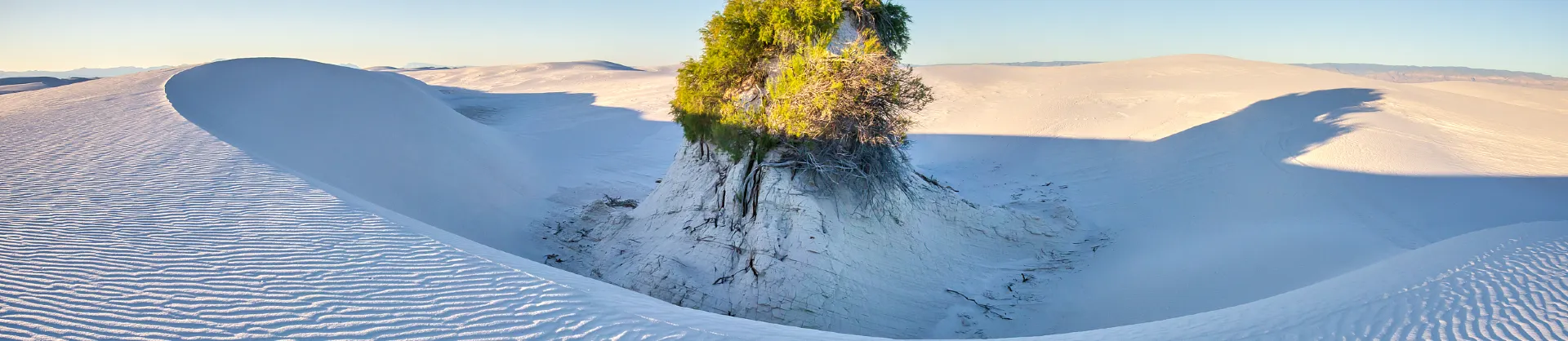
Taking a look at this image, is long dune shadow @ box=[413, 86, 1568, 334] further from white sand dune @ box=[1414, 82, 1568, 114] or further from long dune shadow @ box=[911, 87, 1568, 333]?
white sand dune @ box=[1414, 82, 1568, 114]

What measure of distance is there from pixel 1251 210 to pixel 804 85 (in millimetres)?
5728

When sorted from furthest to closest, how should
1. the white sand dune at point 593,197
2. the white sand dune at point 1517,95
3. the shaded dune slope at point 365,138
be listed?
1. the white sand dune at point 1517,95
2. the shaded dune slope at point 365,138
3. the white sand dune at point 593,197

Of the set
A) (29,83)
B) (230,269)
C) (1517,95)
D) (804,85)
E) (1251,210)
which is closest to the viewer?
(230,269)

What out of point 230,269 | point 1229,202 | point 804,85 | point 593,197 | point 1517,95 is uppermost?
point 804,85

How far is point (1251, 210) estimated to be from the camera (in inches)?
313

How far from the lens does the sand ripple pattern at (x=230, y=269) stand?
3121mm

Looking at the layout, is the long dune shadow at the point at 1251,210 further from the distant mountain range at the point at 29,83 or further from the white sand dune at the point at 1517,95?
the distant mountain range at the point at 29,83

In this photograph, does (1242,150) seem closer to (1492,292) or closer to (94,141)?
(1492,292)

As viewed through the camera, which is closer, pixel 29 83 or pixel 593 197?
pixel 593 197

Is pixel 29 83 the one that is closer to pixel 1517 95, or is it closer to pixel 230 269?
pixel 230 269

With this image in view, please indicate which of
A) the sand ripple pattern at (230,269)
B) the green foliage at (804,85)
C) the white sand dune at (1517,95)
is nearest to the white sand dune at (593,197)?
the sand ripple pattern at (230,269)

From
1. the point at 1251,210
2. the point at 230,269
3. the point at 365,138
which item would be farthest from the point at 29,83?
the point at 1251,210

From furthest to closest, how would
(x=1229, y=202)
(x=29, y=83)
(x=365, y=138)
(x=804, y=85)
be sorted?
(x=29, y=83) < (x=365, y=138) < (x=1229, y=202) < (x=804, y=85)

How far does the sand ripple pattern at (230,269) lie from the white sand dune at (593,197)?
0.02 meters
